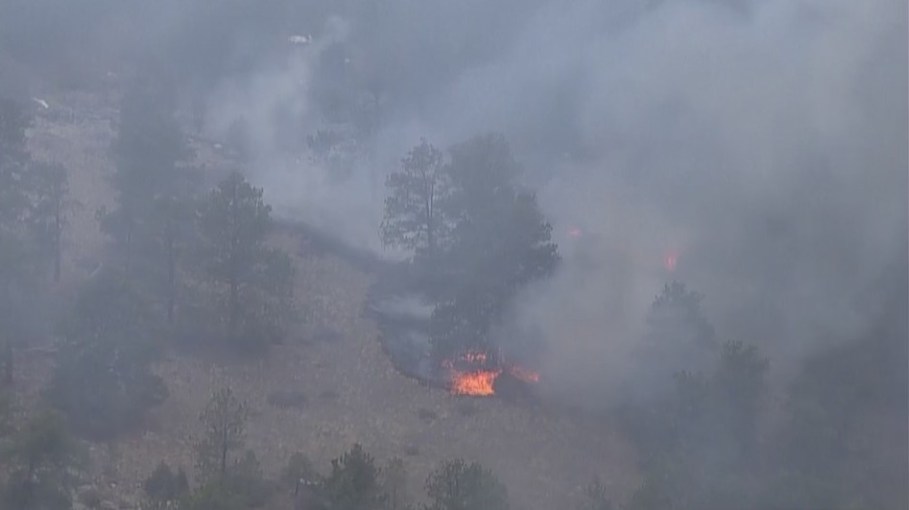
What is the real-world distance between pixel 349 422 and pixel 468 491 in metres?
8.60

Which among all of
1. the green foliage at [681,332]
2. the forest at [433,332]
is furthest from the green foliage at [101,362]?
the green foliage at [681,332]

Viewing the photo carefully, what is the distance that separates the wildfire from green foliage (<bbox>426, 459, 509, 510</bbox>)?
30.4ft

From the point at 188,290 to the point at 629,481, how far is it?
12.8 m

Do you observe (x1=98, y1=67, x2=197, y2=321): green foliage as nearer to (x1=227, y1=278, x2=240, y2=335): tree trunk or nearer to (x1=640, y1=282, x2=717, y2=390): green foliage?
(x1=227, y1=278, x2=240, y2=335): tree trunk

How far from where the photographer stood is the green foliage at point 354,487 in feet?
63.7

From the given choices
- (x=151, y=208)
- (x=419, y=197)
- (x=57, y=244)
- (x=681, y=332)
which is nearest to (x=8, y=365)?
(x=57, y=244)

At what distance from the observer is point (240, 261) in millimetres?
28891

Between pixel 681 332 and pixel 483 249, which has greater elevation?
A: pixel 483 249

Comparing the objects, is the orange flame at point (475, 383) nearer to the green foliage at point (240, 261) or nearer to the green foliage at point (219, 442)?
the green foliage at point (240, 261)

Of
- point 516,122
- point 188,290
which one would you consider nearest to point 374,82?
point 516,122

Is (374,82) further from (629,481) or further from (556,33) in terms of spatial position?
(629,481)

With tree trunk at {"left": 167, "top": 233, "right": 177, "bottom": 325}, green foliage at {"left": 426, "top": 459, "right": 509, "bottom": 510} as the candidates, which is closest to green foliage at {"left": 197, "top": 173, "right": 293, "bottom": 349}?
tree trunk at {"left": 167, "top": 233, "right": 177, "bottom": 325}

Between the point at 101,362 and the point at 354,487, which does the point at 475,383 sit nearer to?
the point at 101,362

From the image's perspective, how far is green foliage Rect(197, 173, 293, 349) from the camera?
28.7 m
